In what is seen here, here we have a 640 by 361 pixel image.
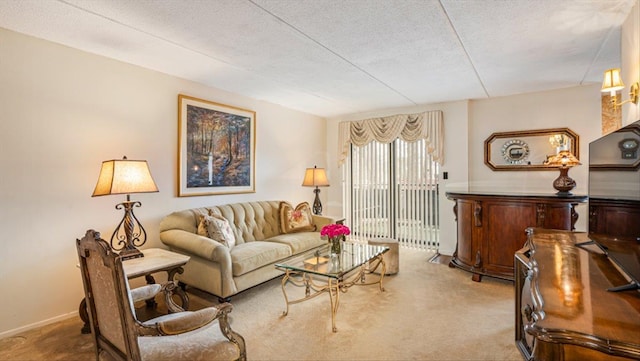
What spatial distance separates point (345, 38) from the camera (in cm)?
260

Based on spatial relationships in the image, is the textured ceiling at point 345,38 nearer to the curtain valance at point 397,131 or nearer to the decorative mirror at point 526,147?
the decorative mirror at point 526,147

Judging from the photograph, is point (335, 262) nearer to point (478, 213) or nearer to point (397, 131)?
point (478, 213)

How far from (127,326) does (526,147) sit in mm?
5051

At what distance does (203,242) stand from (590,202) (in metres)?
3.06

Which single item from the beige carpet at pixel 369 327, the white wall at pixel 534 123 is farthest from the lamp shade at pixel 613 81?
the white wall at pixel 534 123

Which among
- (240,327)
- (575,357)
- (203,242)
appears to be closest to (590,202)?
(575,357)

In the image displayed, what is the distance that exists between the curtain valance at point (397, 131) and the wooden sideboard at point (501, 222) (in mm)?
1411

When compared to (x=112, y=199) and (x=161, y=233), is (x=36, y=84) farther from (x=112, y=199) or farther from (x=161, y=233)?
(x=161, y=233)

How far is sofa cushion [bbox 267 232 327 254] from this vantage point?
3.71m

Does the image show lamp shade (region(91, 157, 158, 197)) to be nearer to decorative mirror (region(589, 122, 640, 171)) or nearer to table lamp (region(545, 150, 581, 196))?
decorative mirror (region(589, 122, 640, 171))

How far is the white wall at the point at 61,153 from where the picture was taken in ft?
8.15

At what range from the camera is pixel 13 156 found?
8.16ft

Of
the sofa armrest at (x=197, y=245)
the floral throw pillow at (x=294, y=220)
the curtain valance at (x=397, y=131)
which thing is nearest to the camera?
the sofa armrest at (x=197, y=245)

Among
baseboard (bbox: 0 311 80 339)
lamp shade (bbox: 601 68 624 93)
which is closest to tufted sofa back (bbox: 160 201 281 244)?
baseboard (bbox: 0 311 80 339)
